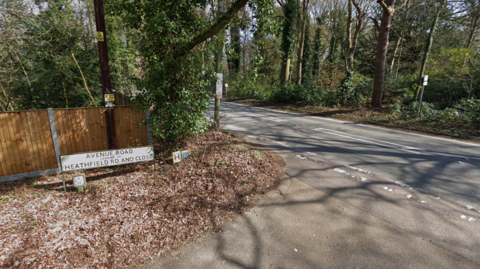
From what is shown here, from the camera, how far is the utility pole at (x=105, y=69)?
5016 mm

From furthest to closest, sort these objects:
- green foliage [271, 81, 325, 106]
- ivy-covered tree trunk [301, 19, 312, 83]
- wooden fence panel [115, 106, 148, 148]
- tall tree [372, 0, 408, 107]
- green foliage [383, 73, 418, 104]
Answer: ivy-covered tree trunk [301, 19, 312, 83] → green foliage [271, 81, 325, 106] → green foliage [383, 73, 418, 104] → tall tree [372, 0, 408, 107] → wooden fence panel [115, 106, 148, 148]

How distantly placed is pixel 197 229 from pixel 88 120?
475cm

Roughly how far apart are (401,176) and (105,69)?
25.3 ft

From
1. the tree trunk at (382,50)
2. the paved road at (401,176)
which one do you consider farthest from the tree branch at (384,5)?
the paved road at (401,176)

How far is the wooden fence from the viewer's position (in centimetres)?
509

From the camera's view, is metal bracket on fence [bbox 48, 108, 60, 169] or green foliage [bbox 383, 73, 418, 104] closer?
metal bracket on fence [bbox 48, 108, 60, 169]

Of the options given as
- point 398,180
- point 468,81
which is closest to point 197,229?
point 398,180

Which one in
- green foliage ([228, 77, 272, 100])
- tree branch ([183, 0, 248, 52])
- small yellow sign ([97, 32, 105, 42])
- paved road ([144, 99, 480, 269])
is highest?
tree branch ([183, 0, 248, 52])

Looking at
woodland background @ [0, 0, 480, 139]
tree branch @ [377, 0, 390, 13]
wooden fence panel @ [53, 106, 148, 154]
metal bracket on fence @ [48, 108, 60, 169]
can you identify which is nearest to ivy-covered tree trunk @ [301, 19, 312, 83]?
woodland background @ [0, 0, 480, 139]

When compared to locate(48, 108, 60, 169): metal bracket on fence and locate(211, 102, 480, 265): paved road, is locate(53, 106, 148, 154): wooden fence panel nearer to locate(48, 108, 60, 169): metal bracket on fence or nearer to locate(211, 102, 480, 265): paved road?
locate(48, 108, 60, 169): metal bracket on fence

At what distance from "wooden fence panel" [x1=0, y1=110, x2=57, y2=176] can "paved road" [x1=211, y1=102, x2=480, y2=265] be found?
6277 mm

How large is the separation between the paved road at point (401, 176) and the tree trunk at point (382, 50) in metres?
5.88

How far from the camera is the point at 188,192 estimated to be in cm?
443

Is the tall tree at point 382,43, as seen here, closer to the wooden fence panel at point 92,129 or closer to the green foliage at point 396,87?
the green foliage at point 396,87
